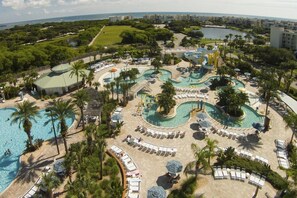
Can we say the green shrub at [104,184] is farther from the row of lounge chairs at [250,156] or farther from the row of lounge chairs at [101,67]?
the row of lounge chairs at [101,67]

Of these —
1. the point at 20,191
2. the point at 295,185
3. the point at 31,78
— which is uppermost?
the point at 31,78

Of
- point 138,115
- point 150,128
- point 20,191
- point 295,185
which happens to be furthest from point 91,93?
point 295,185

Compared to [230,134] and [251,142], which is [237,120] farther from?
[251,142]

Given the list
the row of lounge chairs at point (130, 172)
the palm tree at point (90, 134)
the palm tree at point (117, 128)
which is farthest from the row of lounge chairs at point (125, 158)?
the palm tree at point (117, 128)

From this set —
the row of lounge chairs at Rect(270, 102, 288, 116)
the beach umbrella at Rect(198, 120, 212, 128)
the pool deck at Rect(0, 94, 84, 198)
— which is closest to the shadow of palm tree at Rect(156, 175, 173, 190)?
the beach umbrella at Rect(198, 120, 212, 128)

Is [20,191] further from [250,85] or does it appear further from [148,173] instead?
[250,85]

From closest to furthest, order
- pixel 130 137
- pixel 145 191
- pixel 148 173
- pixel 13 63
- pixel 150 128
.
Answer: pixel 145 191 < pixel 148 173 < pixel 130 137 < pixel 150 128 < pixel 13 63

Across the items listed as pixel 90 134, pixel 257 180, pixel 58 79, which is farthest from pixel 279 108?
pixel 58 79
